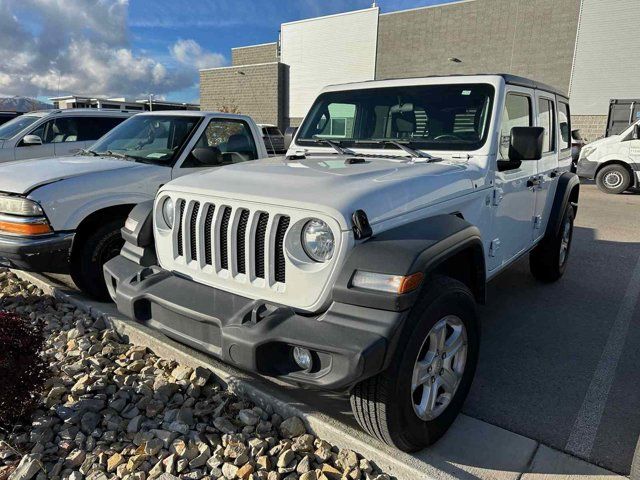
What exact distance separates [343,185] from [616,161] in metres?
13.3

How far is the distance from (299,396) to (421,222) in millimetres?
1296

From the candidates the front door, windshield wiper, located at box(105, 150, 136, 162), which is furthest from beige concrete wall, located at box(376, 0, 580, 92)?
windshield wiper, located at box(105, 150, 136, 162)

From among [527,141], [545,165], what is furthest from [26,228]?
[545,165]

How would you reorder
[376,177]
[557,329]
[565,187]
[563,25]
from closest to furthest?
[376,177] → [557,329] → [565,187] → [563,25]

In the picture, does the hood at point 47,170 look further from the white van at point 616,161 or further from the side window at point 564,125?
the white van at point 616,161

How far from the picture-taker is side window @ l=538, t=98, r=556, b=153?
171 inches

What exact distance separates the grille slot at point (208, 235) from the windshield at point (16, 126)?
7233mm

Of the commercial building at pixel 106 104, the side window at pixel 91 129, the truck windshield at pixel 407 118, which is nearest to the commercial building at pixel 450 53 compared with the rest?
the commercial building at pixel 106 104

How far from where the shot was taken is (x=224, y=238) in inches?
101

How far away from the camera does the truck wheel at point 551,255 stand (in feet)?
16.2

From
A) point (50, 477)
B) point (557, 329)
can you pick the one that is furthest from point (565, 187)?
point (50, 477)

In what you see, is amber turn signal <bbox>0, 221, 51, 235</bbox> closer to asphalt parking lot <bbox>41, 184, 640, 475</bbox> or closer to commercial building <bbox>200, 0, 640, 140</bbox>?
asphalt parking lot <bbox>41, 184, 640, 475</bbox>

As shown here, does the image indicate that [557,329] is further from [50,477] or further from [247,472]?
[50,477]

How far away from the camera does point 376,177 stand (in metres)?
2.69
